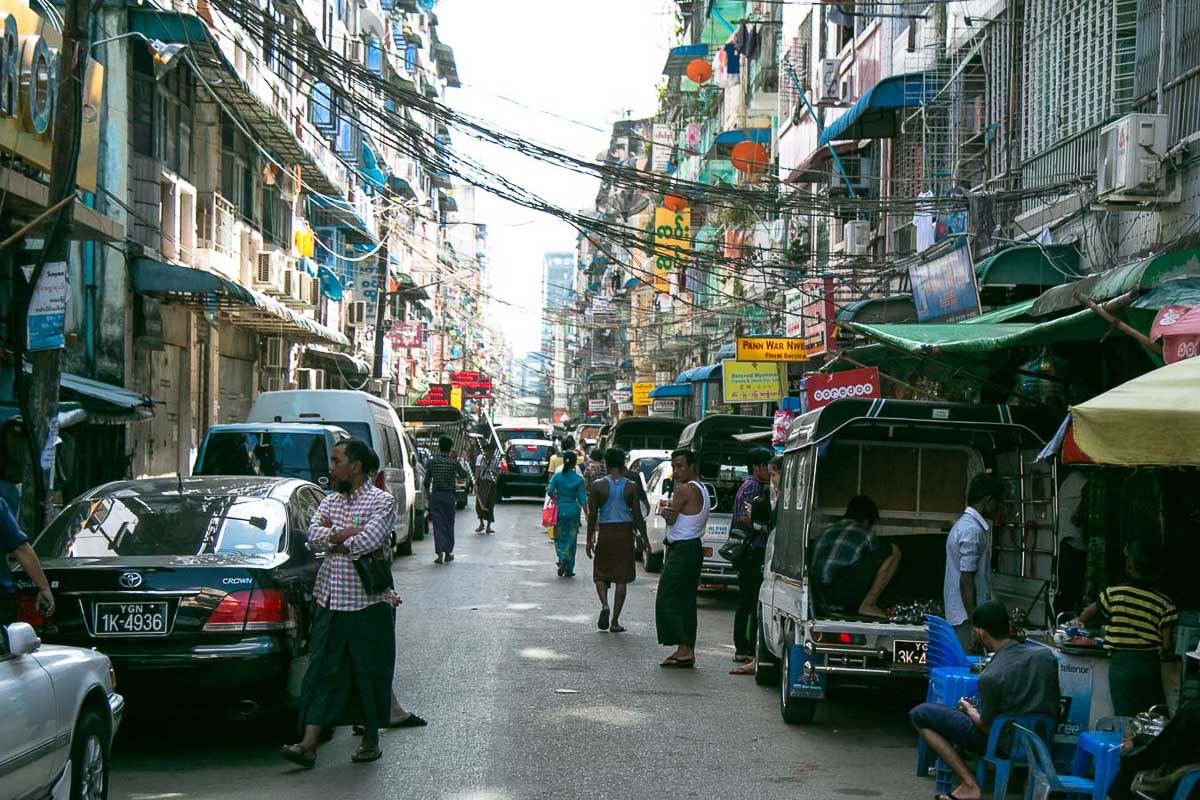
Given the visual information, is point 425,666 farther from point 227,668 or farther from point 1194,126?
point 1194,126

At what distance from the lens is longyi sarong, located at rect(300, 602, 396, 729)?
796cm

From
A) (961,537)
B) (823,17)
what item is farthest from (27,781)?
(823,17)

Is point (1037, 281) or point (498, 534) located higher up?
point (1037, 281)

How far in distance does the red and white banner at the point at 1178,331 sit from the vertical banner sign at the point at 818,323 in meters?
15.0

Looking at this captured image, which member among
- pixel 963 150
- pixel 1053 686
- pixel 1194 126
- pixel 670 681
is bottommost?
pixel 670 681

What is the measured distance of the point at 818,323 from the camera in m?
28.8

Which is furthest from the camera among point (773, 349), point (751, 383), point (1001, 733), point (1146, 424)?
point (751, 383)

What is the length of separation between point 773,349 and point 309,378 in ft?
69.7

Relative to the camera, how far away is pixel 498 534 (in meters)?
28.7

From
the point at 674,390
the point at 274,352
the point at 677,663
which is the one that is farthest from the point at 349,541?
the point at 674,390

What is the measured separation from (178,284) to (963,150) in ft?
43.9

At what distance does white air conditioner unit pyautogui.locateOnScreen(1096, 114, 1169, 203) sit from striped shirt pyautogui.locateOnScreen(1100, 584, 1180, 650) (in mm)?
6756

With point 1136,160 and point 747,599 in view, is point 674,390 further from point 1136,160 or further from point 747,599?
point 747,599

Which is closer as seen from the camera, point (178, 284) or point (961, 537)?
point (961, 537)
